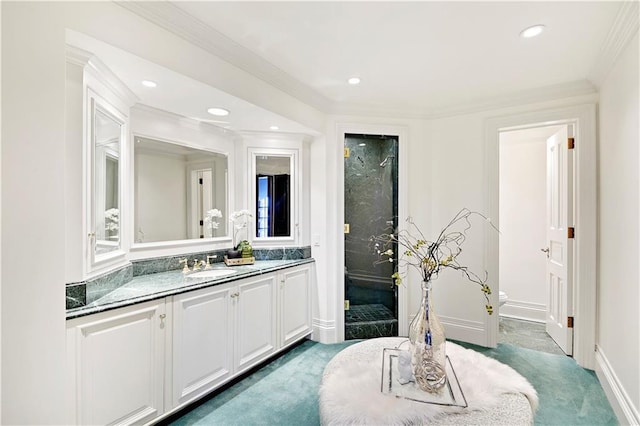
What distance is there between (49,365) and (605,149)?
379cm

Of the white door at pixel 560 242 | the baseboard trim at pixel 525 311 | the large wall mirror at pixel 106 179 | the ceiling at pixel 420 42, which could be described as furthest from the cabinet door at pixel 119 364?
the baseboard trim at pixel 525 311

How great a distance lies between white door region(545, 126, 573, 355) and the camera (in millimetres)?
2828

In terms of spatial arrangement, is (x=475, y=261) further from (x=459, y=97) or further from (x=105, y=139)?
(x=105, y=139)

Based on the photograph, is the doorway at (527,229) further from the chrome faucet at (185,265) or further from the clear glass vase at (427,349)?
the chrome faucet at (185,265)

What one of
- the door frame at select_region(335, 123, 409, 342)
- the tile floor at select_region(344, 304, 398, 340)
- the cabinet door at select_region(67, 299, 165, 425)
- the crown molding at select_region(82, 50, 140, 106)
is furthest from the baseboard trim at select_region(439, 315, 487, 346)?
the crown molding at select_region(82, 50, 140, 106)

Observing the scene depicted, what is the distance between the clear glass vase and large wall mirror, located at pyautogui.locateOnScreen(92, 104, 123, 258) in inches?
74.9

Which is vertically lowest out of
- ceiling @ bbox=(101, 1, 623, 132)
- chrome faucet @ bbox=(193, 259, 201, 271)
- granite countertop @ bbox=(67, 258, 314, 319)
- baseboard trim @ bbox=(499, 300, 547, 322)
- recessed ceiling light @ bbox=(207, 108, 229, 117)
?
baseboard trim @ bbox=(499, 300, 547, 322)

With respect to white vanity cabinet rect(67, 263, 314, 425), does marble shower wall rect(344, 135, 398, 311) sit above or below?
above

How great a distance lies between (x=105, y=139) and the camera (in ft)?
6.51

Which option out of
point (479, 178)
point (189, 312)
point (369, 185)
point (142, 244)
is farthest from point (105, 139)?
point (479, 178)

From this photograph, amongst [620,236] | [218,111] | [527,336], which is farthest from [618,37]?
[527,336]

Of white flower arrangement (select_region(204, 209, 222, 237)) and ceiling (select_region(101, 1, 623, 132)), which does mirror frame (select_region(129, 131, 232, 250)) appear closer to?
white flower arrangement (select_region(204, 209, 222, 237))

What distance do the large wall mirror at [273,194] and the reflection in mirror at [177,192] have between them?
35 cm

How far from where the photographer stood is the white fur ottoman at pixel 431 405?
1.19 metres
